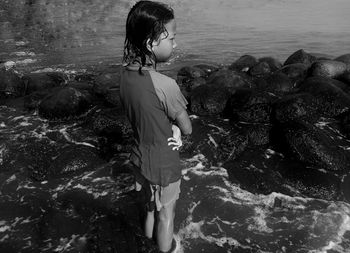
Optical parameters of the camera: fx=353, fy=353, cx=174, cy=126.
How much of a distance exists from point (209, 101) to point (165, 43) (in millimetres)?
5975

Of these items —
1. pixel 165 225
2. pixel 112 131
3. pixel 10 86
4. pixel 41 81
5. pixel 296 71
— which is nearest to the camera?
pixel 165 225

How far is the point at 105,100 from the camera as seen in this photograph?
9.62m

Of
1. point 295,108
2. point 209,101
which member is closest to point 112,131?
point 209,101

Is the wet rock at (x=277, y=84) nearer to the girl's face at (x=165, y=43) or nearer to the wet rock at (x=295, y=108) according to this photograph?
the wet rock at (x=295, y=108)

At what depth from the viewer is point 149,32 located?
2.92 m

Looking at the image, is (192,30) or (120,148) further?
(192,30)

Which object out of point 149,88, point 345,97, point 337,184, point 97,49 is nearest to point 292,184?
point 337,184

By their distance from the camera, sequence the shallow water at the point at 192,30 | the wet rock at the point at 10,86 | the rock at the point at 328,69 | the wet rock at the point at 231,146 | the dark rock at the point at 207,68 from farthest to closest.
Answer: the shallow water at the point at 192,30, the dark rock at the point at 207,68, the wet rock at the point at 10,86, the rock at the point at 328,69, the wet rock at the point at 231,146

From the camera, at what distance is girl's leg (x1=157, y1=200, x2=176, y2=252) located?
365 centimetres

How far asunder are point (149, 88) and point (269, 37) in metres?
16.0

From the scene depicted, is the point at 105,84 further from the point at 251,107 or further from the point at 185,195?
the point at 185,195

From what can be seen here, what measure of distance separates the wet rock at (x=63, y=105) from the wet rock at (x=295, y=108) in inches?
191

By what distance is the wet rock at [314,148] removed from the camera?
21.5 feet

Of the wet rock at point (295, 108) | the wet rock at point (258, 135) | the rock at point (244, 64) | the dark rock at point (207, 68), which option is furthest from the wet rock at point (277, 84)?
the wet rock at point (258, 135)
